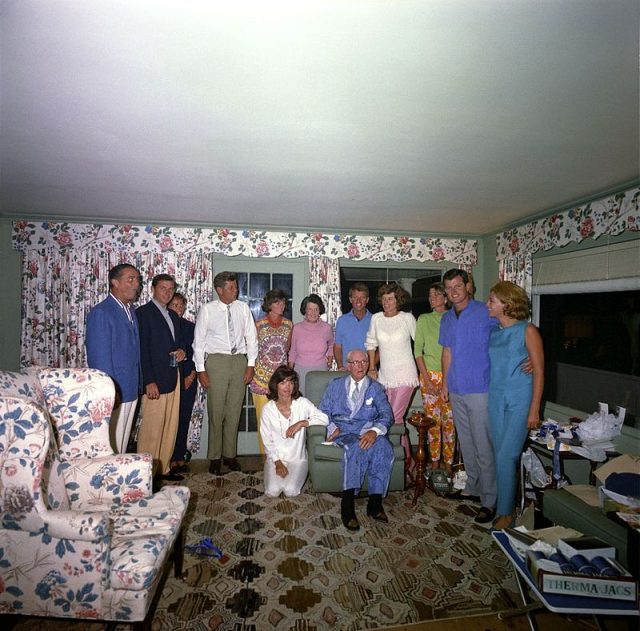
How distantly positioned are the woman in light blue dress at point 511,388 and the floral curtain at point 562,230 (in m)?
1.10

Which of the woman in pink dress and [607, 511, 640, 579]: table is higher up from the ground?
the woman in pink dress

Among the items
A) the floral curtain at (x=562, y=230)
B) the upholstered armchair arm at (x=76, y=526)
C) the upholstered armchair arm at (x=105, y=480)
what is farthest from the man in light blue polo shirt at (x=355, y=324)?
the upholstered armchair arm at (x=76, y=526)

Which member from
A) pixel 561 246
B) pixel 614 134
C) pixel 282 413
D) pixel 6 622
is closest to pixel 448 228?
pixel 561 246

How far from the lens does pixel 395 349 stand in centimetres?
360

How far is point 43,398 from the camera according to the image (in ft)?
7.14

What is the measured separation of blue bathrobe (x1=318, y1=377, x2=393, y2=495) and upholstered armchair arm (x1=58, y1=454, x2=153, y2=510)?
4.49 feet

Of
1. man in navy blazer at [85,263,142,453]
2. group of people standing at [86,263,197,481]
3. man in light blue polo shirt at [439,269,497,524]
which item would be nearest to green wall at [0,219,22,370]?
group of people standing at [86,263,197,481]

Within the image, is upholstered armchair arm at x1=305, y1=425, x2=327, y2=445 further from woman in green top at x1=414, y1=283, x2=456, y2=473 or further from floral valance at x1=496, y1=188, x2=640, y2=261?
floral valance at x1=496, y1=188, x2=640, y2=261

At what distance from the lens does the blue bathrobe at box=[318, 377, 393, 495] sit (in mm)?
2926

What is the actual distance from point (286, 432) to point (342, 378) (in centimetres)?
61

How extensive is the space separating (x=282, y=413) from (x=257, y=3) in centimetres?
270

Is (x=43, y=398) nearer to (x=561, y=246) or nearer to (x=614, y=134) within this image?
(x=614, y=134)

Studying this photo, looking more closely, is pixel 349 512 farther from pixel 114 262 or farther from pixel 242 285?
pixel 114 262

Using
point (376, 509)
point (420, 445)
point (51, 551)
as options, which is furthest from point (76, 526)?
point (420, 445)
